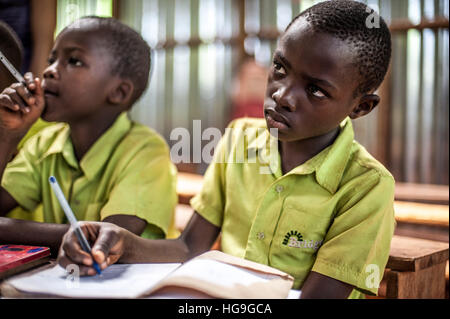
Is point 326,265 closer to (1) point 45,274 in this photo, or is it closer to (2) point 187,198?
(1) point 45,274

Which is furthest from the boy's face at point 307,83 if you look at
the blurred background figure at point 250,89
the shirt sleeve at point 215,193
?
the blurred background figure at point 250,89

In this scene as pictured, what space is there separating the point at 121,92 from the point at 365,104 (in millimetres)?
697

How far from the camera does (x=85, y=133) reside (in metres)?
1.38

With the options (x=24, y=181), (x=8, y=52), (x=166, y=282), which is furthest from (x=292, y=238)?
(x=8, y=52)

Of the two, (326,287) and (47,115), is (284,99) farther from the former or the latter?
(47,115)

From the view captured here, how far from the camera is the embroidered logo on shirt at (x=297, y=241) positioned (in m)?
1.00

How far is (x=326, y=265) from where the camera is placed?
2.97 ft

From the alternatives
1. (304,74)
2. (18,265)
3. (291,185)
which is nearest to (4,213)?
(18,265)

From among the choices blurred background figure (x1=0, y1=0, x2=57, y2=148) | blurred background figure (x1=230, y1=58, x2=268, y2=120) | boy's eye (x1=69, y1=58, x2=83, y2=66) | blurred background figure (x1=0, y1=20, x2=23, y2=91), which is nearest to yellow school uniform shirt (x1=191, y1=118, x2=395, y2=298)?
boy's eye (x1=69, y1=58, x2=83, y2=66)

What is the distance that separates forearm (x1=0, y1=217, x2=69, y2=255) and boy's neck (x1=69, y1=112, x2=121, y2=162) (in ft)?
1.06

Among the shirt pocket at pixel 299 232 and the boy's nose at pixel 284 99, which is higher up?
the boy's nose at pixel 284 99

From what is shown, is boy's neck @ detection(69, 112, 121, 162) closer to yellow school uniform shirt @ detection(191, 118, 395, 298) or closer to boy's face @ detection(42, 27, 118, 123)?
boy's face @ detection(42, 27, 118, 123)

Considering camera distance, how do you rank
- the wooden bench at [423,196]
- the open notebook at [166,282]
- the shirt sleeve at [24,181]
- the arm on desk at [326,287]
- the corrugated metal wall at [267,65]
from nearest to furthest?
the open notebook at [166,282]
the arm on desk at [326,287]
the shirt sleeve at [24,181]
the wooden bench at [423,196]
the corrugated metal wall at [267,65]

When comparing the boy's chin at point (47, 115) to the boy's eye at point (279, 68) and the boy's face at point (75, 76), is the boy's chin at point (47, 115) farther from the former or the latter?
the boy's eye at point (279, 68)
